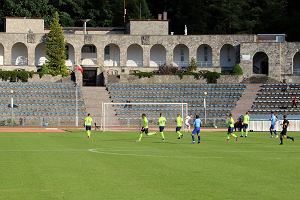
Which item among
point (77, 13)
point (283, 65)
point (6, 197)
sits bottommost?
point (6, 197)

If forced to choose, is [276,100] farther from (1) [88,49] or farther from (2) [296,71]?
(1) [88,49]

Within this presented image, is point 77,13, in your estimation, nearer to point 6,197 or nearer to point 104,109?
point 104,109

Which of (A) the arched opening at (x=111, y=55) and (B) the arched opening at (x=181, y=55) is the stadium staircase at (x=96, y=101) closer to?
(A) the arched opening at (x=111, y=55)

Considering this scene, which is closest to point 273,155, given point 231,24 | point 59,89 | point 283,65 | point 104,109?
point 104,109

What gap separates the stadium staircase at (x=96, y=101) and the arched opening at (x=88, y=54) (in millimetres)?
13410

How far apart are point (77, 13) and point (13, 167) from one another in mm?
98101

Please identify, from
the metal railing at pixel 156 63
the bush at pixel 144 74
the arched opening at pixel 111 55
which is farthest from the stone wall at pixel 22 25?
the bush at pixel 144 74

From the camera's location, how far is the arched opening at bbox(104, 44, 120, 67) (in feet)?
343

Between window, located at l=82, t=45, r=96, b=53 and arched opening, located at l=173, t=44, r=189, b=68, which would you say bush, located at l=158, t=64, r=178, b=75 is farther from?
window, located at l=82, t=45, r=96, b=53

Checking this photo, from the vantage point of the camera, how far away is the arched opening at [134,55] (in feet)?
344

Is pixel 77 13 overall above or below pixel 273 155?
above

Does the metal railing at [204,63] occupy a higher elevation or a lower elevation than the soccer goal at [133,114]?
higher

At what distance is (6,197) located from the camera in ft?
67.1

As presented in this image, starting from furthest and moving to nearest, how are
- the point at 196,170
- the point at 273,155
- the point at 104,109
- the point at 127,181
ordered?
the point at 104,109 < the point at 273,155 < the point at 196,170 < the point at 127,181
